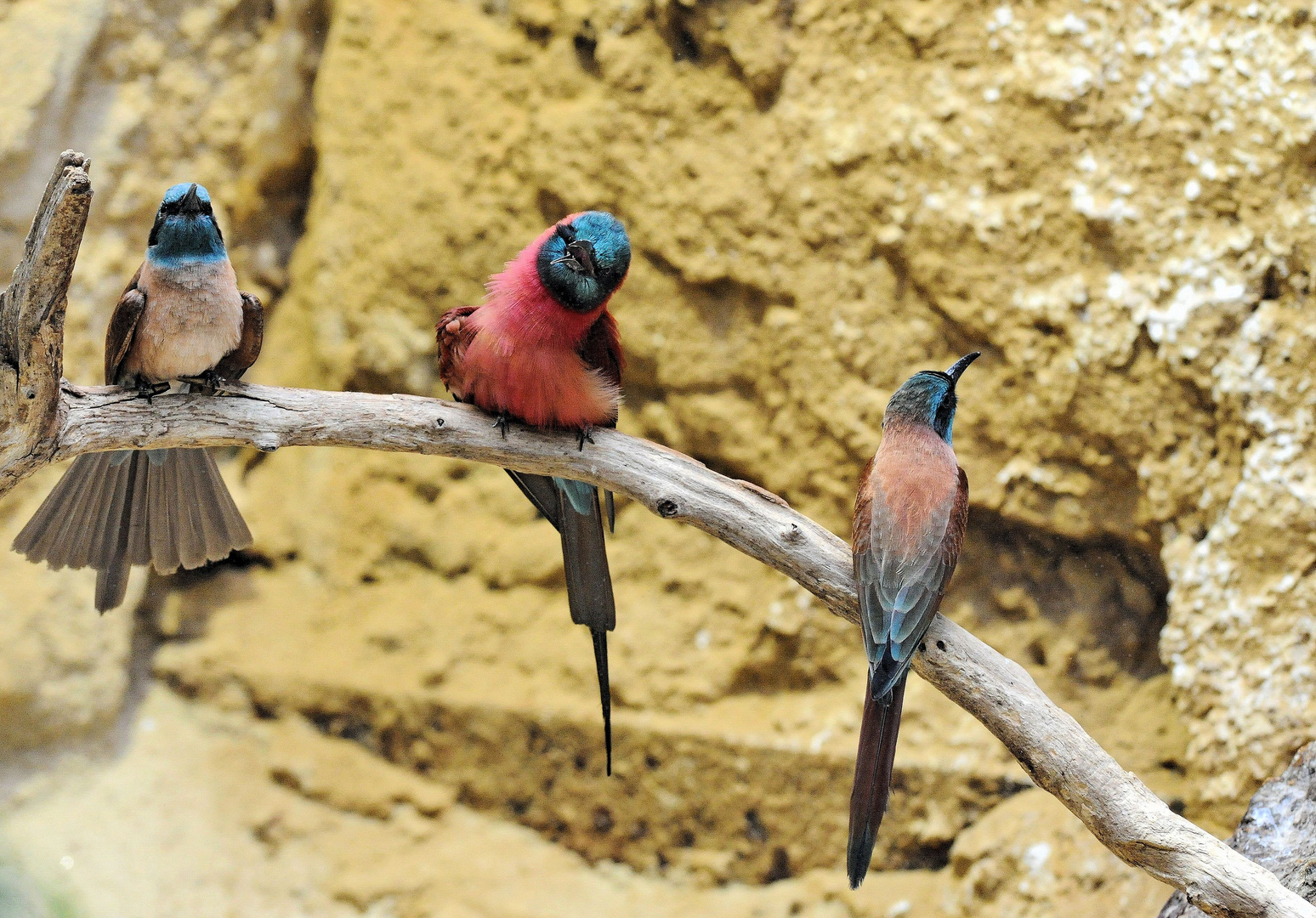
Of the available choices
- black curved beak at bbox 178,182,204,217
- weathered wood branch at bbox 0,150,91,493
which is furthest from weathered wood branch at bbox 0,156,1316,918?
black curved beak at bbox 178,182,204,217

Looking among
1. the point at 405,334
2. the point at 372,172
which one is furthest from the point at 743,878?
the point at 372,172

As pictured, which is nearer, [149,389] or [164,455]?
[149,389]

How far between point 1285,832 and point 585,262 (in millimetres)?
2145

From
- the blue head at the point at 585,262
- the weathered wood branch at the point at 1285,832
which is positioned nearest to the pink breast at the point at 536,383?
the blue head at the point at 585,262

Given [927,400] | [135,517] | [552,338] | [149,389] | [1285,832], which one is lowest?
[135,517]

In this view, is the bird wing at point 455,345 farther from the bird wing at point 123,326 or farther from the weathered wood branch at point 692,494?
the bird wing at point 123,326

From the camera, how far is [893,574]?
2418mm

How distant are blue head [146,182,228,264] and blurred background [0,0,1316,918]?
5.98 feet

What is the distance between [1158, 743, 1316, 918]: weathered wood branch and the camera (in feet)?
8.33

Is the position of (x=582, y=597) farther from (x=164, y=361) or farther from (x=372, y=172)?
(x=372, y=172)

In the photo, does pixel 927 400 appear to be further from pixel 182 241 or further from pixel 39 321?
pixel 39 321

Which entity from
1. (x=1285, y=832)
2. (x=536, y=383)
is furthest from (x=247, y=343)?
(x=1285, y=832)

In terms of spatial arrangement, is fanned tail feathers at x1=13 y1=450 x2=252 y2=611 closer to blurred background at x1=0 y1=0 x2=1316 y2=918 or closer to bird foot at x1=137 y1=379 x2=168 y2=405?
→ bird foot at x1=137 y1=379 x2=168 y2=405

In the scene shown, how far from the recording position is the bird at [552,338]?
261 centimetres
